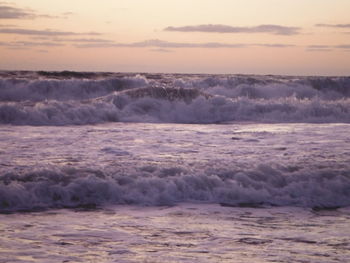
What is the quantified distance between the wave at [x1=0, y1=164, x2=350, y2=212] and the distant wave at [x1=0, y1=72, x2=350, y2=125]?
923 centimetres

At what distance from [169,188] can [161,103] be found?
13.4 meters

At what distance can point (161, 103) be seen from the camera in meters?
20.8

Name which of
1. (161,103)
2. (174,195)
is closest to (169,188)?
(174,195)

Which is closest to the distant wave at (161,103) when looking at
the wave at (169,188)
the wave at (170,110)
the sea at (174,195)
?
the wave at (170,110)

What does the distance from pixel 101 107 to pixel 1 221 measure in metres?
13.3

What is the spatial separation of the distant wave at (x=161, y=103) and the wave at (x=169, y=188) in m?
9.23

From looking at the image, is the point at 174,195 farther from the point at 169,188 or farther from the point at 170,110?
the point at 170,110

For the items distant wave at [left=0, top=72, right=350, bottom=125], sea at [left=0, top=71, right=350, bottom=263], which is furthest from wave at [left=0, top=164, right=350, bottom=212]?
distant wave at [left=0, top=72, right=350, bottom=125]

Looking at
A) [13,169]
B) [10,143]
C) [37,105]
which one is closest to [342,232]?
[13,169]

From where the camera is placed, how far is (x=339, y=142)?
1154cm

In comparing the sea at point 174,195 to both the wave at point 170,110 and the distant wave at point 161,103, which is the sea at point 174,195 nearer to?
the wave at point 170,110

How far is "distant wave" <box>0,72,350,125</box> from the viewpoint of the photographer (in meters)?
17.8

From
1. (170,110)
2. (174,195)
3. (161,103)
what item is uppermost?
(161,103)

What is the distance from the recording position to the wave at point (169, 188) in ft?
23.2
